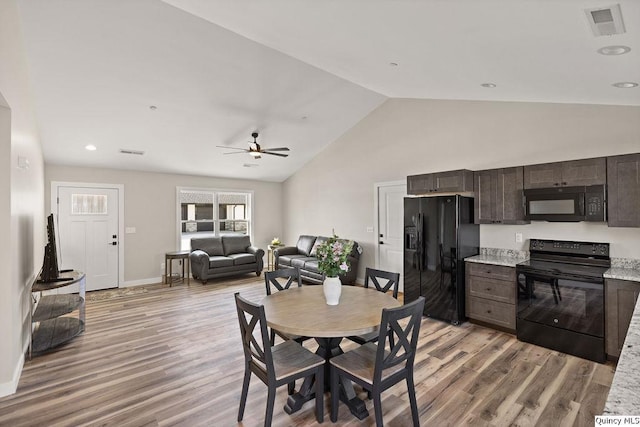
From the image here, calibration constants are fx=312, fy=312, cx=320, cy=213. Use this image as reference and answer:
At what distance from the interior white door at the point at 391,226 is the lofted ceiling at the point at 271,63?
1.63 meters

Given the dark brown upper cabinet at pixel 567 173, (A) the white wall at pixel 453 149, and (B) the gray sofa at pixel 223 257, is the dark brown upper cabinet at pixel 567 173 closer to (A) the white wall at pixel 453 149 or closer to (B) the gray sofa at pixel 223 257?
(A) the white wall at pixel 453 149

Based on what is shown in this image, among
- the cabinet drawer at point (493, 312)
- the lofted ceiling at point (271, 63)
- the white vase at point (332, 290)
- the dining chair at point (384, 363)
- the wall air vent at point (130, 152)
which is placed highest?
the lofted ceiling at point (271, 63)

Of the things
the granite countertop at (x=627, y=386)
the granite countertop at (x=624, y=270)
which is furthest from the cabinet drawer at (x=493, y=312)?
the granite countertop at (x=627, y=386)

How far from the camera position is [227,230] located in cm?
801

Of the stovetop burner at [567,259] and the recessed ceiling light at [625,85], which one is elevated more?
the recessed ceiling light at [625,85]

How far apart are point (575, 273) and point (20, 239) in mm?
5438

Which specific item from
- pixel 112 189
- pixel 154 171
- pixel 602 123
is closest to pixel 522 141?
pixel 602 123

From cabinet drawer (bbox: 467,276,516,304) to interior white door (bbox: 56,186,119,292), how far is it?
6.48 metres

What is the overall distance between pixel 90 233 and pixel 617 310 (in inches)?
311

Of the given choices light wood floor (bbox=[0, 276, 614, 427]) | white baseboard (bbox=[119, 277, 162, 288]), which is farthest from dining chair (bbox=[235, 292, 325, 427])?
white baseboard (bbox=[119, 277, 162, 288])

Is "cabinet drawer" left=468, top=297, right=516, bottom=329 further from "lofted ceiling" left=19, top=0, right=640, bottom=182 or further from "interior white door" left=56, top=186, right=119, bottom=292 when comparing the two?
"interior white door" left=56, top=186, right=119, bottom=292

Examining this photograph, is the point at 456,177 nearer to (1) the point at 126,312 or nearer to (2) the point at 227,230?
(1) the point at 126,312

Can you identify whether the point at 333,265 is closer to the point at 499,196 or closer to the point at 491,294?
the point at 491,294

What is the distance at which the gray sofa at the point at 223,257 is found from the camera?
21.2ft
